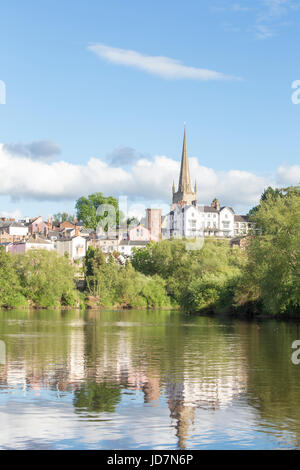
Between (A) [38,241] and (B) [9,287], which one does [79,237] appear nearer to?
(A) [38,241]

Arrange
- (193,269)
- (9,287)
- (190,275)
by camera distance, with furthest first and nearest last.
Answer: (190,275) < (193,269) < (9,287)

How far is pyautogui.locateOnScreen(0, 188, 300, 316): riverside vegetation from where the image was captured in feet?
190

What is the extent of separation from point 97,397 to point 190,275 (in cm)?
8207

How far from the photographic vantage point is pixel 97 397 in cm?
1977

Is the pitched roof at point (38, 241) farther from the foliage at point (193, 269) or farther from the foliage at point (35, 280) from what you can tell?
the foliage at point (35, 280)

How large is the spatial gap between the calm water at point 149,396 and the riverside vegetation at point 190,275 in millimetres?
21017

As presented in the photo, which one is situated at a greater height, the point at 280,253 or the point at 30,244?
the point at 30,244

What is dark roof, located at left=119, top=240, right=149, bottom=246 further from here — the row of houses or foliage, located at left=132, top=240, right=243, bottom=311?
foliage, located at left=132, top=240, right=243, bottom=311

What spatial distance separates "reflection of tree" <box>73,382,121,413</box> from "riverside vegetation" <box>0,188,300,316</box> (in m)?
35.0

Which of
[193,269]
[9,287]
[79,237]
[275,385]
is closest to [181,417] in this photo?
[275,385]

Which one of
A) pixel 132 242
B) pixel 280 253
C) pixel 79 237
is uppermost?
pixel 79 237

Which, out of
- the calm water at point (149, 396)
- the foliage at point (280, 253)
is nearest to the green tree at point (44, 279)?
the foliage at point (280, 253)

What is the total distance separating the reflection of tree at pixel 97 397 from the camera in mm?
18141

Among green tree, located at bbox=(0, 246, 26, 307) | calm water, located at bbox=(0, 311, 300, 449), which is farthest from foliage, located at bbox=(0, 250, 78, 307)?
calm water, located at bbox=(0, 311, 300, 449)
